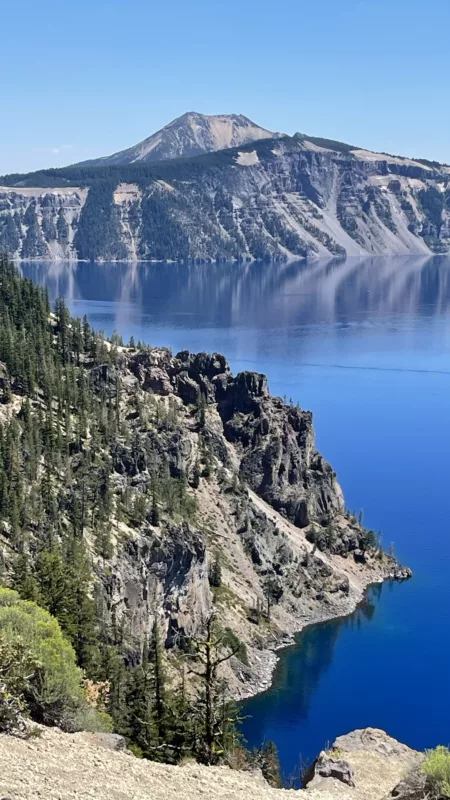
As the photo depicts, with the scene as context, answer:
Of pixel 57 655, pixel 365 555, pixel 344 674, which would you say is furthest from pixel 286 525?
pixel 57 655

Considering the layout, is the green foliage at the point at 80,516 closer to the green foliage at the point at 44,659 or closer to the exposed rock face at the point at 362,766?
the green foliage at the point at 44,659

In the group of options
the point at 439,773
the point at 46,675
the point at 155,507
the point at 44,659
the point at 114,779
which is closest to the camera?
the point at 439,773

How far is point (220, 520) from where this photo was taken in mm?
148000

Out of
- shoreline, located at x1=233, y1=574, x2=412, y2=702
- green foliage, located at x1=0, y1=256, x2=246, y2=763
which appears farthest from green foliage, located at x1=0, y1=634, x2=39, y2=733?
shoreline, located at x1=233, y1=574, x2=412, y2=702

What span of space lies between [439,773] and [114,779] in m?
13.6

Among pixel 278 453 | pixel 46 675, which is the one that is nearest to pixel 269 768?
pixel 46 675

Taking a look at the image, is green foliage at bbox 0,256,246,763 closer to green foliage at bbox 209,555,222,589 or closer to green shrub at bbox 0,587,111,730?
green shrub at bbox 0,587,111,730

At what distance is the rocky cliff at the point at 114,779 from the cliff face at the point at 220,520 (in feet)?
180

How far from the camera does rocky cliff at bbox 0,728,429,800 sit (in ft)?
110

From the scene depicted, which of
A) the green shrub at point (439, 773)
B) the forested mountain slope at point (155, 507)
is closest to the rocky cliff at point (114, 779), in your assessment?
the green shrub at point (439, 773)

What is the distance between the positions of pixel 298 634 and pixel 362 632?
10.9 m

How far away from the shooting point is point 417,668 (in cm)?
12456

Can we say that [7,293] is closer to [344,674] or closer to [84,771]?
[344,674]

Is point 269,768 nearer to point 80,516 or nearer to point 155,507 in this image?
point 80,516
